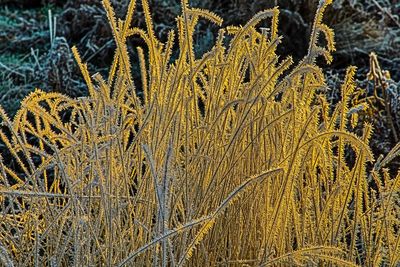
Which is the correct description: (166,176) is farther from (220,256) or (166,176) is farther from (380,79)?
(380,79)

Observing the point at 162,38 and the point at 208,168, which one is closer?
the point at 208,168

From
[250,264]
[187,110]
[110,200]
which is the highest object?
[187,110]

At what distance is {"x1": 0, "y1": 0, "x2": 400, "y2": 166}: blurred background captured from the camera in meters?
3.26

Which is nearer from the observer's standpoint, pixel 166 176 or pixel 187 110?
pixel 166 176

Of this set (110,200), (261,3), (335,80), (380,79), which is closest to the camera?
(110,200)

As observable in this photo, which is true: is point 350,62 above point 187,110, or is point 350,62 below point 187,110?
below

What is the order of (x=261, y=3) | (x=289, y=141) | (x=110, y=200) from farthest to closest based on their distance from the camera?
(x=261, y=3), (x=289, y=141), (x=110, y=200)

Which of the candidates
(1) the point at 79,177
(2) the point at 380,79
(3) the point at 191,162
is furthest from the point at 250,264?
(2) the point at 380,79

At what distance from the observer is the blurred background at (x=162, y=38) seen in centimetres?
326

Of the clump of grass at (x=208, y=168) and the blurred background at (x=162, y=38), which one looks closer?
the clump of grass at (x=208, y=168)

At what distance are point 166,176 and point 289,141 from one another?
494 millimetres

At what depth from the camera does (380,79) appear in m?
2.43

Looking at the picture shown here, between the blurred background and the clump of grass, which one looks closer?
the clump of grass

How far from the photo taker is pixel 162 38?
369cm
